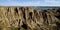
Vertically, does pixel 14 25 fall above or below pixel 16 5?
below

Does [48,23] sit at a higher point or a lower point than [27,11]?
lower

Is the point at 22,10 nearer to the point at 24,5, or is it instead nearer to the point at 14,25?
the point at 24,5

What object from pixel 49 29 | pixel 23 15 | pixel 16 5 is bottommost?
pixel 49 29

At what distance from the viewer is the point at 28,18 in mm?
1324

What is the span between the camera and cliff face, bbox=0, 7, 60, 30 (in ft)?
4.24

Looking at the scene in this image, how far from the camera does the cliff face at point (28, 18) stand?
A: 1.29m

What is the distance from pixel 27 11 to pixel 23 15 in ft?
0.19

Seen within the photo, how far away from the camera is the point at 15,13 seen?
Result: 4.34ft

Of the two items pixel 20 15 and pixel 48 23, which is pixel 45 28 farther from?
pixel 20 15

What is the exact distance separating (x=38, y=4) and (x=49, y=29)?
0.26 m

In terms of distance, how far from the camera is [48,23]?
1316 mm

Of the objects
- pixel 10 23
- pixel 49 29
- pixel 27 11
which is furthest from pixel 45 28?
pixel 10 23

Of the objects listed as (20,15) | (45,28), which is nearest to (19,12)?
(20,15)

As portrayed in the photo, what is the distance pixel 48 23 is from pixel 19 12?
0.30 m
